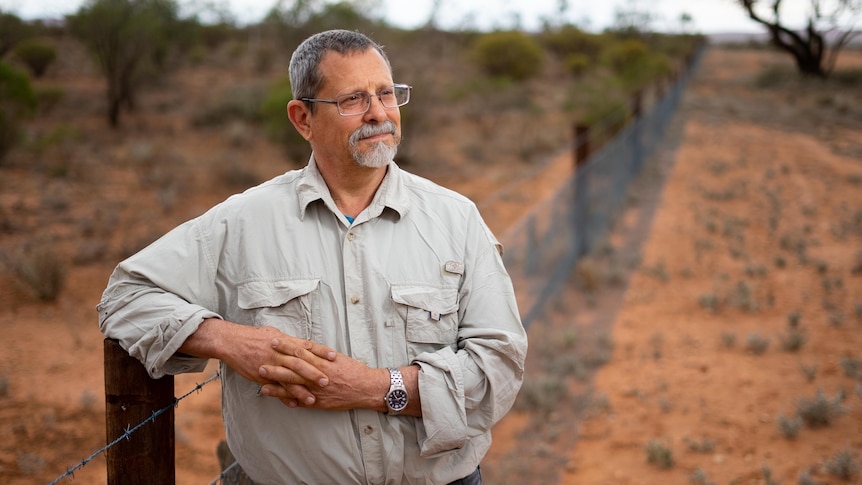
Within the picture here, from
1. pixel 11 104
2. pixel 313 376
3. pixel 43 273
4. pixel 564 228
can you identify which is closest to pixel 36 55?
pixel 11 104

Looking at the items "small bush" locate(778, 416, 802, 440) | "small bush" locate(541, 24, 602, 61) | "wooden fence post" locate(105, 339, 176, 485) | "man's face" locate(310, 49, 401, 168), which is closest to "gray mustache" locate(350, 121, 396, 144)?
"man's face" locate(310, 49, 401, 168)

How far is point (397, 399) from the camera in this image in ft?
5.87

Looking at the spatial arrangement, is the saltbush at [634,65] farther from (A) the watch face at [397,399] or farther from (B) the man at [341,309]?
(A) the watch face at [397,399]

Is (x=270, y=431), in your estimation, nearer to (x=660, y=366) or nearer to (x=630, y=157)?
(x=660, y=366)

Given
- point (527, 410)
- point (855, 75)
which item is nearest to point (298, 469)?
point (527, 410)

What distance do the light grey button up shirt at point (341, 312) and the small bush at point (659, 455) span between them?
2.64m

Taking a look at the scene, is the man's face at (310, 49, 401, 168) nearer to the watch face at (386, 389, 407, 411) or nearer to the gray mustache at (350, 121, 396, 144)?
the gray mustache at (350, 121, 396, 144)

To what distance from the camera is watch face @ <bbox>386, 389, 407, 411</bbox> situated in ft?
5.85

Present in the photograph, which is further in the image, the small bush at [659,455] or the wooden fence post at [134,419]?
the small bush at [659,455]

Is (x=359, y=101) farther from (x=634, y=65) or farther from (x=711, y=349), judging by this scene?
(x=634, y=65)

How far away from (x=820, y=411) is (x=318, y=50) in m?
4.18

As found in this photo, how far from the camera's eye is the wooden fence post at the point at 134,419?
5.88 ft

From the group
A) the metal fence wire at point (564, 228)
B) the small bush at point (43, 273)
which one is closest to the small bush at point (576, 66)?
the metal fence wire at point (564, 228)

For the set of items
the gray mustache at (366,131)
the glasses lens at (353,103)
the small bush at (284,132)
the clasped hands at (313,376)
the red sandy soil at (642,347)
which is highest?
the glasses lens at (353,103)
